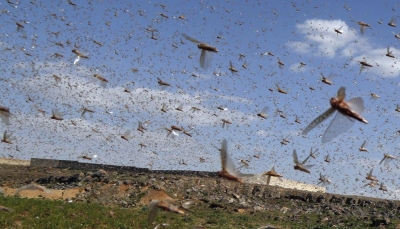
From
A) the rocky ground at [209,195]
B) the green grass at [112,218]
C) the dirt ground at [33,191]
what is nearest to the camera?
the green grass at [112,218]

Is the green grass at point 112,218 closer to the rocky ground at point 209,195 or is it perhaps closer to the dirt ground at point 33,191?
the rocky ground at point 209,195

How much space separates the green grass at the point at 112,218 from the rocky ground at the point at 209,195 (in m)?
1.39

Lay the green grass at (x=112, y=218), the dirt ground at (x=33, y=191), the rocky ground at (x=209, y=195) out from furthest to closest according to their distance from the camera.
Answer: the rocky ground at (x=209, y=195) → the dirt ground at (x=33, y=191) → the green grass at (x=112, y=218)

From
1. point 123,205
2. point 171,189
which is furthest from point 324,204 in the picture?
point 123,205

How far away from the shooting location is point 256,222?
2631 cm

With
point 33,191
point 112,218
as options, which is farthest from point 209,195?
point 112,218

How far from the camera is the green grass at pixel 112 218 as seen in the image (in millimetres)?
19266

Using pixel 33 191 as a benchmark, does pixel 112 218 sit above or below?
above

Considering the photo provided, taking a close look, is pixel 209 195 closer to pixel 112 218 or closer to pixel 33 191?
pixel 33 191

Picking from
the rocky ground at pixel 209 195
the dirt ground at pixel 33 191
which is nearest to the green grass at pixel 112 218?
the rocky ground at pixel 209 195

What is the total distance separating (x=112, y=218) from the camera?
72.2 ft

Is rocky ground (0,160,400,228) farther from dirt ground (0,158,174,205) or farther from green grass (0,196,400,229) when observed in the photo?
green grass (0,196,400,229)

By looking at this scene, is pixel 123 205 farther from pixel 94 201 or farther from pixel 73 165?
pixel 73 165

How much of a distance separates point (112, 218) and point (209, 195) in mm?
15200
